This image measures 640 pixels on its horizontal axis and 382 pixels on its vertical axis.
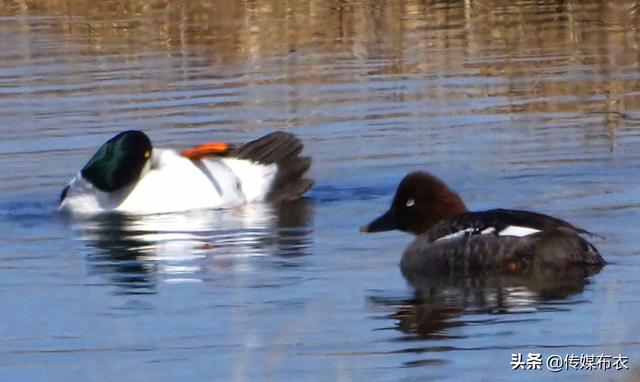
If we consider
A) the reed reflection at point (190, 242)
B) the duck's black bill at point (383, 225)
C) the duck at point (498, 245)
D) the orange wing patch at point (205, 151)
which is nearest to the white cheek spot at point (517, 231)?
the duck at point (498, 245)

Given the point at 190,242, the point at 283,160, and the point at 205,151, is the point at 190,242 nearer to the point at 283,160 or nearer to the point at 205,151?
the point at 205,151

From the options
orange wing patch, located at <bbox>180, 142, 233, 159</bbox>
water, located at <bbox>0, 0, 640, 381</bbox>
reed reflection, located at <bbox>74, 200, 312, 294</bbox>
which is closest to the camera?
water, located at <bbox>0, 0, 640, 381</bbox>

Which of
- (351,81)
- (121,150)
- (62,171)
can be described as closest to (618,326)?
(121,150)

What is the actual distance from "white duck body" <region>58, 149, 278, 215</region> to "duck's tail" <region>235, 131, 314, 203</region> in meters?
0.17

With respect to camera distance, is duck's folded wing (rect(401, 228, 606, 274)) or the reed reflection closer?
duck's folded wing (rect(401, 228, 606, 274))

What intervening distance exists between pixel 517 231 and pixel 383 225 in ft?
3.78

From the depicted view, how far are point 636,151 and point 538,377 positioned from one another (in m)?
6.45

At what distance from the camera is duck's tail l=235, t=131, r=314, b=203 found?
48.1ft

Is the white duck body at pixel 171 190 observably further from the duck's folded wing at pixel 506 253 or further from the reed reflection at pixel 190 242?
the duck's folded wing at pixel 506 253

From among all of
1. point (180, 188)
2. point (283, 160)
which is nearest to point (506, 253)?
point (180, 188)

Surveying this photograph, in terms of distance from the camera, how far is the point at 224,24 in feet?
78.8

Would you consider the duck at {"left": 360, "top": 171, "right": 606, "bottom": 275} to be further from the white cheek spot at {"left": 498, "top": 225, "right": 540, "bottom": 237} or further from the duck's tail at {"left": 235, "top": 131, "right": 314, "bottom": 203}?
the duck's tail at {"left": 235, "top": 131, "right": 314, "bottom": 203}

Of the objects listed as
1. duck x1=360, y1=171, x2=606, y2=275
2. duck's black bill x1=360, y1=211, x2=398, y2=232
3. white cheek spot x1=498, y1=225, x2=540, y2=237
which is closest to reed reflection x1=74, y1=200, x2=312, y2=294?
duck's black bill x1=360, y1=211, x2=398, y2=232

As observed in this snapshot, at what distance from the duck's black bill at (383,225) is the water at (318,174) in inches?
6.7
